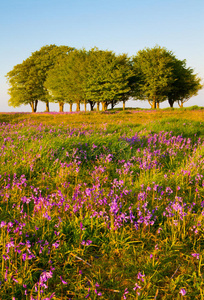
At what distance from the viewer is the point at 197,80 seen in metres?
60.6

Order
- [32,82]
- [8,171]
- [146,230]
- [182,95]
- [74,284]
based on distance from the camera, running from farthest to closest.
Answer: [182,95]
[32,82]
[8,171]
[146,230]
[74,284]

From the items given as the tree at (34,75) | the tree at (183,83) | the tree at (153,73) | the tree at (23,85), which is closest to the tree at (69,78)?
the tree at (34,75)

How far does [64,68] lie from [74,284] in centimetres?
5402

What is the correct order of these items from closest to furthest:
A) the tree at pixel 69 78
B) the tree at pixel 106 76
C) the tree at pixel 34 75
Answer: the tree at pixel 106 76 < the tree at pixel 69 78 < the tree at pixel 34 75

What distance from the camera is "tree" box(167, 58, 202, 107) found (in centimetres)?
5812

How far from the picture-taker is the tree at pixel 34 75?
57.8 metres

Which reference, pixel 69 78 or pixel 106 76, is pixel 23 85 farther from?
pixel 106 76

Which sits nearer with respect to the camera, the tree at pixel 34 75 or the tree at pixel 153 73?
the tree at pixel 153 73

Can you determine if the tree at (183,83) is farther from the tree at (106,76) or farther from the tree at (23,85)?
the tree at (23,85)

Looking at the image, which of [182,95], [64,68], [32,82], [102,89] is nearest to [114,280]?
[102,89]

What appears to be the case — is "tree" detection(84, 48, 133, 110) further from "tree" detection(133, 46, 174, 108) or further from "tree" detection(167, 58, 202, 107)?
"tree" detection(167, 58, 202, 107)

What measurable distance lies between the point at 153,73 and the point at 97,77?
13.1 metres

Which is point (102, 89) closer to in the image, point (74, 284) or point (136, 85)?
point (136, 85)

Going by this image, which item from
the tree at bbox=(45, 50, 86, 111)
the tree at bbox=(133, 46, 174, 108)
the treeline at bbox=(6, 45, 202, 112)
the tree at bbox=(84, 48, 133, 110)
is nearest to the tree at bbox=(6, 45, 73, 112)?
the treeline at bbox=(6, 45, 202, 112)
